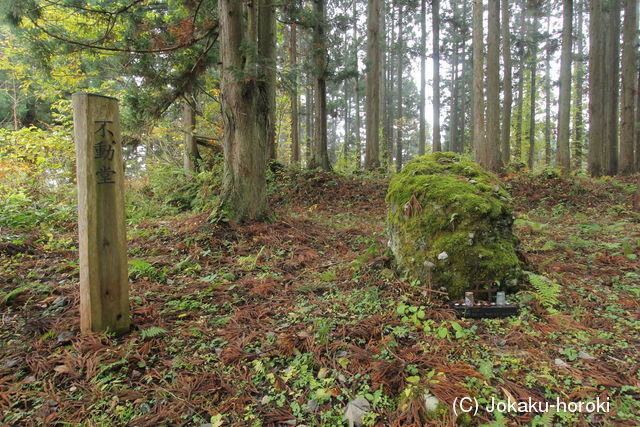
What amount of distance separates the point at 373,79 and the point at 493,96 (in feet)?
14.9

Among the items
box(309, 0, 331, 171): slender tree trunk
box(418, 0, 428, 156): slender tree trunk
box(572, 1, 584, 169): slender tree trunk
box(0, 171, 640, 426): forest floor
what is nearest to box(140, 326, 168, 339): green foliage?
box(0, 171, 640, 426): forest floor

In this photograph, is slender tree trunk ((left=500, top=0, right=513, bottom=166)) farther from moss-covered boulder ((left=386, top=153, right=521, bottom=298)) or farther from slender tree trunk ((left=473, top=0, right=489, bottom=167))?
moss-covered boulder ((left=386, top=153, right=521, bottom=298))

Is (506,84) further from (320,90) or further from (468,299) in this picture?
(468,299)

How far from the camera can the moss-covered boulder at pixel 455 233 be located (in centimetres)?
306

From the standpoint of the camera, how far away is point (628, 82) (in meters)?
12.3

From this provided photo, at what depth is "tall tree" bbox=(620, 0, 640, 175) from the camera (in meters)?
11.9

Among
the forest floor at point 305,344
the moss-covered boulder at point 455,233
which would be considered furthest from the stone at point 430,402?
the moss-covered boulder at point 455,233

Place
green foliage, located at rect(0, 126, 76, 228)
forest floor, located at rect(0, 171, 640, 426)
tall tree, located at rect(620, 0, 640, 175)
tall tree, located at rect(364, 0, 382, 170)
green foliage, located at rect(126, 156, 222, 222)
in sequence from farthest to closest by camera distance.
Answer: tall tree, located at rect(364, 0, 382, 170)
tall tree, located at rect(620, 0, 640, 175)
green foliage, located at rect(126, 156, 222, 222)
green foliage, located at rect(0, 126, 76, 228)
forest floor, located at rect(0, 171, 640, 426)

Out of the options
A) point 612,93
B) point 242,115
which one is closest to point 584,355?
point 242,115

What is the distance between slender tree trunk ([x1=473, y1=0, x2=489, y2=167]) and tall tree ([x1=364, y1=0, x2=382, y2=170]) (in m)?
3.54

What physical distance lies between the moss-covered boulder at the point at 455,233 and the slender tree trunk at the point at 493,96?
7.80m

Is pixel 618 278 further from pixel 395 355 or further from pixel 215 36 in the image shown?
pixel 215 36

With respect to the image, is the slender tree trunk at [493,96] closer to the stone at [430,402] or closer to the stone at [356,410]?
the stone at [430,402]

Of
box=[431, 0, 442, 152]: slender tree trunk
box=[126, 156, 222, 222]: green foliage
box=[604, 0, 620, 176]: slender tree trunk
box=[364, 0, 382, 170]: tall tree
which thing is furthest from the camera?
box=[431, 0, 442, 152]: slender tree trunk
